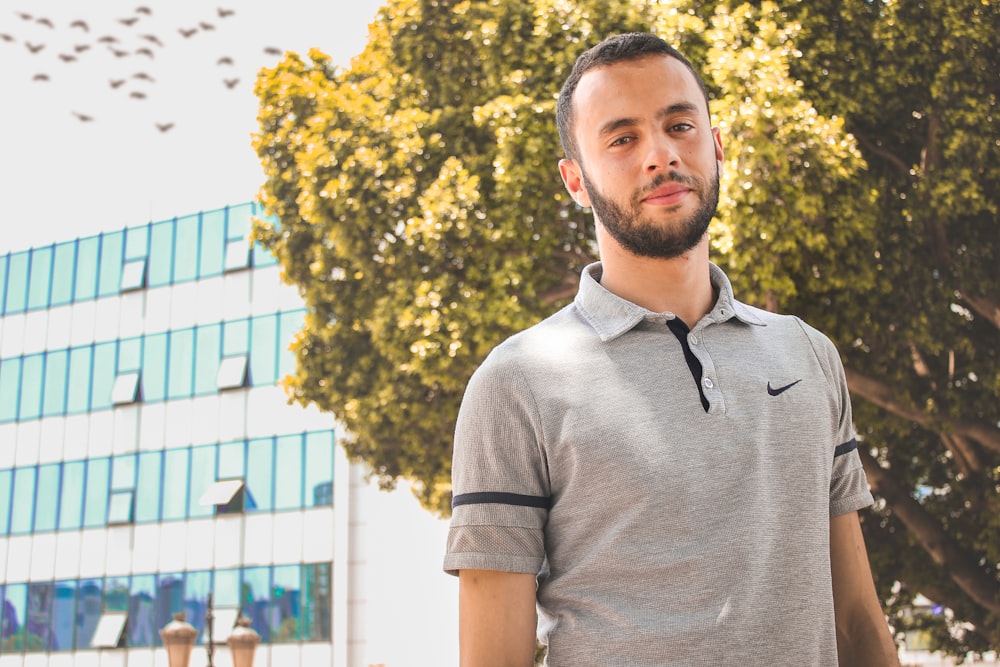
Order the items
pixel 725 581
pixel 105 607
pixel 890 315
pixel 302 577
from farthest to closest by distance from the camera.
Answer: pixel 105 607
pixel 302 577
pixel 890 315
pixel 725 581

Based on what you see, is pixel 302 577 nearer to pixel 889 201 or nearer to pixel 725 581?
pixel 889 201

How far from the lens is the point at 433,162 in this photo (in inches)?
415

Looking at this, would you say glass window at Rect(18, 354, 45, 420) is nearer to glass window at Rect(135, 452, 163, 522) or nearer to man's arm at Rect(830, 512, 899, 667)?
glass window at Rect(135, 452, 163, 522)

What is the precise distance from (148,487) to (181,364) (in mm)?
2703

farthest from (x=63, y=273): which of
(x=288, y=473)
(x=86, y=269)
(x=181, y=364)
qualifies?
(x=288, y=473)

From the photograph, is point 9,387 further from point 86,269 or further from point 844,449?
point 844,449

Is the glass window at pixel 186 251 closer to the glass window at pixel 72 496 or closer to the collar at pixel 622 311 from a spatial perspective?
the glass window at pixel 72 496

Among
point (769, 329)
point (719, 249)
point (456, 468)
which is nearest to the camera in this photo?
point (456, 468)

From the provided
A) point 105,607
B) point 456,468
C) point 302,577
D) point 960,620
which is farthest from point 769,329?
point 105,607

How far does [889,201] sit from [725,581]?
368 inches

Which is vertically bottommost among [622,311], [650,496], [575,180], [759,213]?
[650,496]

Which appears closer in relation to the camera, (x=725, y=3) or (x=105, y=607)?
(x=725, y=3)

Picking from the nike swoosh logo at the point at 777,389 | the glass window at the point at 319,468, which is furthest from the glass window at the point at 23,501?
the nike swoosh logo at the point at 777,389

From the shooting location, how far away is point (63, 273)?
89.4 ft
